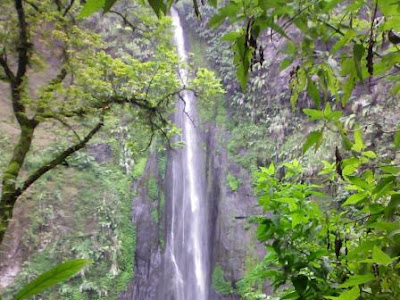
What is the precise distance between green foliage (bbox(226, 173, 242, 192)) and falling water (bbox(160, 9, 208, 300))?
101cm

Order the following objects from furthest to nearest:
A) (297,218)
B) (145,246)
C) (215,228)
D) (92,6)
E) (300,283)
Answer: (215,228), (145,246), (297,218), (300,283), (92,6)

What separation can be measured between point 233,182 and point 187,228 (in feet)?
6.33

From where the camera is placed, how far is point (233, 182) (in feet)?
36.4

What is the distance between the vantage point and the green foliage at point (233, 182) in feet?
36.1

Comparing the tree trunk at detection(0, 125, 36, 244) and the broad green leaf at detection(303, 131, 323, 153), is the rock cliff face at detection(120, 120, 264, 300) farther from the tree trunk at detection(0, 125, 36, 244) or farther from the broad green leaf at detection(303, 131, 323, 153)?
the broad green leaf at detection(303, 131, 323, 153)

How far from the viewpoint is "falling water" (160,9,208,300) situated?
33.6 ft

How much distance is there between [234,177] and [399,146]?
10181 mm

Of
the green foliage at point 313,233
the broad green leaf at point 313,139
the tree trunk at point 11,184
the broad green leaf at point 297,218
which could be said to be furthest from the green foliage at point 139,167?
the broad green leaf at point 313,139

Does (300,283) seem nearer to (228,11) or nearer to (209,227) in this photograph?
(228,11)

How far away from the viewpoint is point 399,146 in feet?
3.48

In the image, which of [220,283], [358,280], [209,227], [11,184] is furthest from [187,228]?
[358,280]

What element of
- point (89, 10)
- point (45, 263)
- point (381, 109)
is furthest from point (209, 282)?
point (89, 10)

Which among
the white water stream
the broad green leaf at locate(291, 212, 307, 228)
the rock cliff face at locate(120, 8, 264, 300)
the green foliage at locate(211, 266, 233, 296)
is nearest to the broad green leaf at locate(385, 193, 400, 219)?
the broad green leaf at locate(291, 212, 307, 228)

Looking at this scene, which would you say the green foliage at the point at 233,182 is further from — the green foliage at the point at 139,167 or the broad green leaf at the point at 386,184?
the broad green leaf at the point at 386,184
